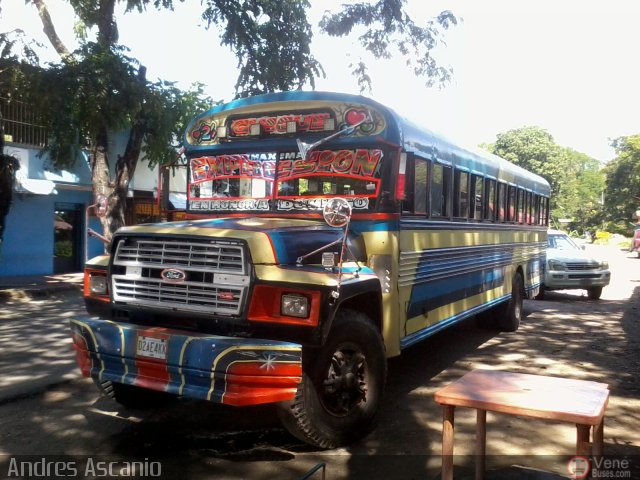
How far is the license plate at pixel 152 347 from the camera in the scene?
3.95 m

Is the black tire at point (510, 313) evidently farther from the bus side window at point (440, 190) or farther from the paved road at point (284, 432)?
the bus side window at point (440, 190)

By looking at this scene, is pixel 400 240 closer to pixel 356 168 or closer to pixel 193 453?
pixel 356 168

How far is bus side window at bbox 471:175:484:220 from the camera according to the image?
7551 millimetres

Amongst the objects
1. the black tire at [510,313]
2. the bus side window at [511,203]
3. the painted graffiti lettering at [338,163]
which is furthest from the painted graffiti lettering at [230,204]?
the black tire at [510,313]

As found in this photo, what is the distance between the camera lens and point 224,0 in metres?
15.4

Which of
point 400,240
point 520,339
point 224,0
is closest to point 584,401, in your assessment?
point 400,240

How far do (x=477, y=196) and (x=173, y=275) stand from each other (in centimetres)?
472

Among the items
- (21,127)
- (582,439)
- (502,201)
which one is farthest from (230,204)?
(21,127)

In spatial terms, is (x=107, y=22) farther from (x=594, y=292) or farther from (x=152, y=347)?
(x=594, y=292)

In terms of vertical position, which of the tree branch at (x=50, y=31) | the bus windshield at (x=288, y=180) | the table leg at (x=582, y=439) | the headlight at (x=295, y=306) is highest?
the tree branch at (x=50, y=31)

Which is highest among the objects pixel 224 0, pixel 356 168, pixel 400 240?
pixel 224 0

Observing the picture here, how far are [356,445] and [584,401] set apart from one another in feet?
6.33

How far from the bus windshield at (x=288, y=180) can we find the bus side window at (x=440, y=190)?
1328 mm

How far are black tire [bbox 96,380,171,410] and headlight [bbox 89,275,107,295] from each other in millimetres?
790
